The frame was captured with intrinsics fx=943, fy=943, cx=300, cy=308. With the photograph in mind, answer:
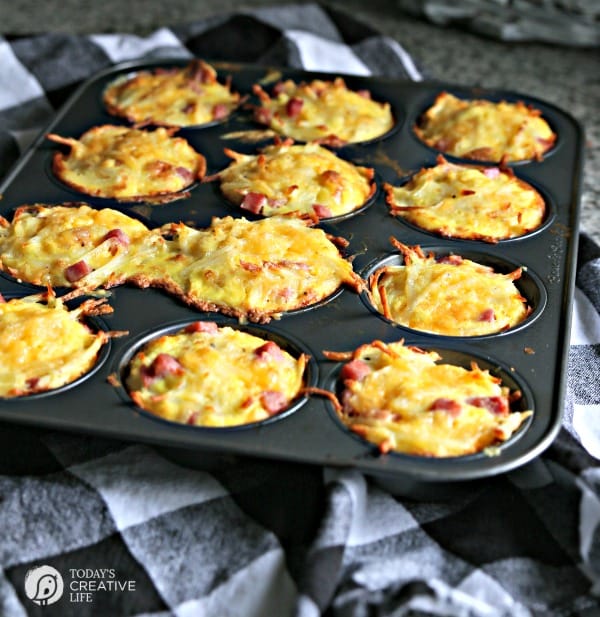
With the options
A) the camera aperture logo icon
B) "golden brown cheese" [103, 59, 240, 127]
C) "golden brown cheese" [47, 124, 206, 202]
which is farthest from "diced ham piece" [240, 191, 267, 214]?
the camera aperture logo icon

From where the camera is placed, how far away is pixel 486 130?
359 cm

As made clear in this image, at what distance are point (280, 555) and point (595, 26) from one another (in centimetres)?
355

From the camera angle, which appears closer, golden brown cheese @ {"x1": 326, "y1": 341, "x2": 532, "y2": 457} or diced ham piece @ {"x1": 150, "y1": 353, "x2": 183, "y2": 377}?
golden brown cheese @ {"x1": 326, "y1": 341, "x2": 532, "y2": 457}

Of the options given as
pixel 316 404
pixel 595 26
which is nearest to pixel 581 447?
pixel 316 404

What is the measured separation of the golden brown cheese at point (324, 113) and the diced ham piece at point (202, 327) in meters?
1.20

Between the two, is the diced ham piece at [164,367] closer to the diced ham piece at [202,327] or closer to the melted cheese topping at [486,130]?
the diced ham piece at [202,327]

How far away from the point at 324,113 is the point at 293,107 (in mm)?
123

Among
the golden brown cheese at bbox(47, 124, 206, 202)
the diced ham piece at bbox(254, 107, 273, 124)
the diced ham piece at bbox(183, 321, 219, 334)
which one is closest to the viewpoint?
the diced ham piece at bbox(183, 321, 219, 334)

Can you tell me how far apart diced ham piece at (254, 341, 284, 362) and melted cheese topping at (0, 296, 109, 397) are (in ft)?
1.37

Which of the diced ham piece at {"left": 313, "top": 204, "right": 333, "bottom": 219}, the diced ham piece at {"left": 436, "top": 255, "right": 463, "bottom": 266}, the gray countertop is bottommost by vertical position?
the gray countertop

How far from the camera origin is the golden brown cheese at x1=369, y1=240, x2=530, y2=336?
8.72 ft

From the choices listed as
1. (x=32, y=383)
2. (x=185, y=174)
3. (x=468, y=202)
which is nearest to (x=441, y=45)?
(x=468, y=202)

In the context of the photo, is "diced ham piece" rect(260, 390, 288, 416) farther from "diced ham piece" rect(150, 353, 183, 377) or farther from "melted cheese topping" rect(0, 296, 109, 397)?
"melted cheese topping" rect(0, 296, 109, 397)

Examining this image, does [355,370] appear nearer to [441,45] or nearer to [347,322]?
[347,322]
